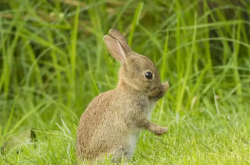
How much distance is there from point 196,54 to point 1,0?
2892 millimetres

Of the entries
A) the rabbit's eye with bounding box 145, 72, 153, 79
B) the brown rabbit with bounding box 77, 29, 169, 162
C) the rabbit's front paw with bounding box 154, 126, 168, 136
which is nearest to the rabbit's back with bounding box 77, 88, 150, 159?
the brown rabbit with bounding box 77, 29, 169, 162

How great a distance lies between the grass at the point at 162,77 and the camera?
4387mm

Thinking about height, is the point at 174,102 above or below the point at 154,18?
below

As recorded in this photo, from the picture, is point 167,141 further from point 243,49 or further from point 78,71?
point 78,71

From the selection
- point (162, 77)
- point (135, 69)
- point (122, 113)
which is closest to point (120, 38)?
point (135, 69)

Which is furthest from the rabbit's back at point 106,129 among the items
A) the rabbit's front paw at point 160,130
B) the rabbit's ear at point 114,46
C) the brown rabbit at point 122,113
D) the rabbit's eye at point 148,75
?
the rabbit's ear at point 114,46

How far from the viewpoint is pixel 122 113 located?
167 inches

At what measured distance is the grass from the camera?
14.4ft

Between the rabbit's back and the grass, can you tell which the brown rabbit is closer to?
the rabbit's back

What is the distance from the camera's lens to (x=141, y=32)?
24.3ft

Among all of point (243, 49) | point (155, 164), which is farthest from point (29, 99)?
point (155, 164)

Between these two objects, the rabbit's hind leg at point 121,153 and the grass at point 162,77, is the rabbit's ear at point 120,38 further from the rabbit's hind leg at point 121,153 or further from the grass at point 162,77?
the rabbit's hind leg at point 121,153

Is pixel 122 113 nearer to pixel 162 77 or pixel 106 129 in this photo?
pixel 106 129

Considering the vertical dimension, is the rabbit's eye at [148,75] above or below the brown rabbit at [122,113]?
above
